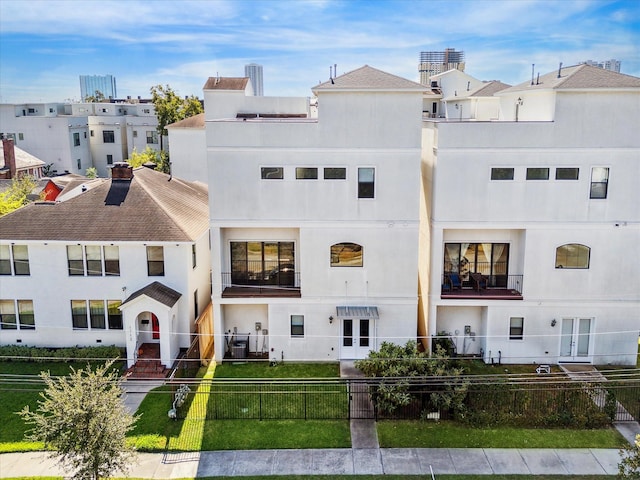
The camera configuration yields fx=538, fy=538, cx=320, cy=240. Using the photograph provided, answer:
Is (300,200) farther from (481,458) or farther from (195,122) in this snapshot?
(195,122)

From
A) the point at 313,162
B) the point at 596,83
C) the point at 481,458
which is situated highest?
the point at 596,83

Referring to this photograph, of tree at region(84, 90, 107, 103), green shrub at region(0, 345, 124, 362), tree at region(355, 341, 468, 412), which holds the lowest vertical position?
green shrub at region(0, 345, 124, 362)

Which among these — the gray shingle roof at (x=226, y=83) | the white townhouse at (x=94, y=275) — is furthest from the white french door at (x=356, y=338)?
the gray shingle roof at (x=226, y=83)

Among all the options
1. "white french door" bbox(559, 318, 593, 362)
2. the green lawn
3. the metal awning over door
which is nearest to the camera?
the green lawn

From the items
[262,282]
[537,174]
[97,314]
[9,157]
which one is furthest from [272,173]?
[9,157]

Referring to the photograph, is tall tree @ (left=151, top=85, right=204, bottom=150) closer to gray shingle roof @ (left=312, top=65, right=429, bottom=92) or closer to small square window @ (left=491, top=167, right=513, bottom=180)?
gray shingle roof @ (left=312, top=65, right=429, bottom=92)

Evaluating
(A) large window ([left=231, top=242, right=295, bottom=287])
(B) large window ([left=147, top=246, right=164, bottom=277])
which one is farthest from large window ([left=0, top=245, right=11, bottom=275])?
(A) large window ([left=231, top=242, right=295, bottom=287])

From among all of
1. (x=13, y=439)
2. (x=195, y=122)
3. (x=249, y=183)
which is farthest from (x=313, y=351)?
(x=195, y=122)
